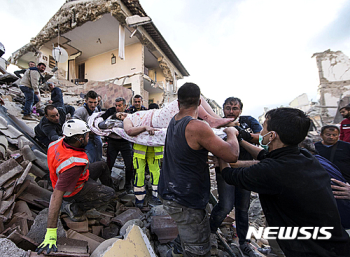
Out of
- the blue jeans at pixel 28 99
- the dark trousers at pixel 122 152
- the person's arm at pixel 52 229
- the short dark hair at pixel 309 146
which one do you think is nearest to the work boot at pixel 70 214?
the person's arm at pixel 52 229

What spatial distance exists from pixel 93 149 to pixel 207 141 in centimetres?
277

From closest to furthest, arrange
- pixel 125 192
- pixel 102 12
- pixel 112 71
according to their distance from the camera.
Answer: pixel 125 192, pixel 102 12, pixel 112 71

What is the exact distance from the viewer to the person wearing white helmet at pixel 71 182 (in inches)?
64.7

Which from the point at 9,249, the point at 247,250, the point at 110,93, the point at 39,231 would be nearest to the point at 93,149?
the point at 39,231

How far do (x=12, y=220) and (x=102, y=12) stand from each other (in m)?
12.0

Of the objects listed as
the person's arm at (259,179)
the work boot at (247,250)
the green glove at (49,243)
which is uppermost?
the person's arm at (259,179)

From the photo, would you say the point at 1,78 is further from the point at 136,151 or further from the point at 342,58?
the point at 342,58

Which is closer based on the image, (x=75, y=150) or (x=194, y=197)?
(x=194, y=197)

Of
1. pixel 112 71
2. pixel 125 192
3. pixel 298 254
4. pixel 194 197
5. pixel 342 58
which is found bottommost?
pixel 125 192

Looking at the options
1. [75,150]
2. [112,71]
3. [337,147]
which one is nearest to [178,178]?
[75,150]

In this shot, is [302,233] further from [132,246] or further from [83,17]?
[83,17]

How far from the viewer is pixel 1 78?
8258mm

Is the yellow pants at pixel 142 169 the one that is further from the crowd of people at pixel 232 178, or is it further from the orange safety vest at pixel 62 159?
the orange safety vest at pixel 62 159

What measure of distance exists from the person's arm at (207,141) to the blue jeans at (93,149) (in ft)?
8.40
